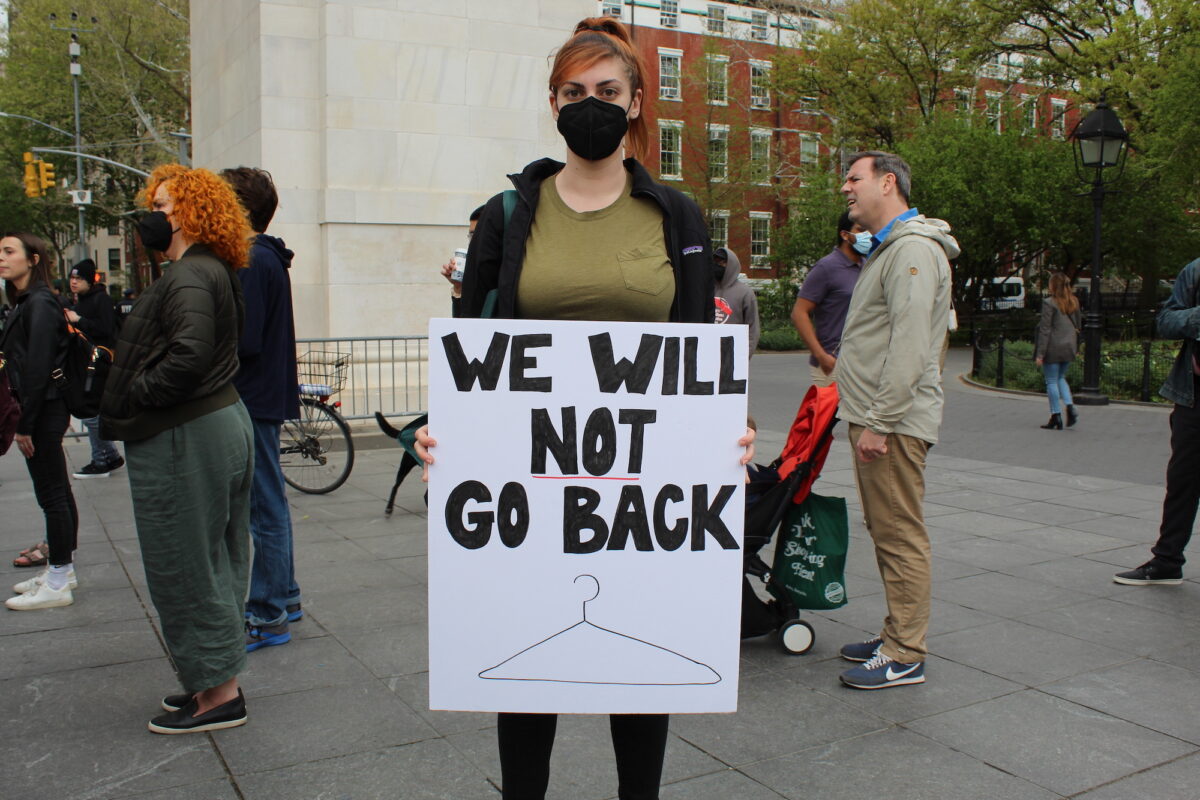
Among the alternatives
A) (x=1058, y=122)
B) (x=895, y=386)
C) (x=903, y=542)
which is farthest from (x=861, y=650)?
(x=1058, y=122)

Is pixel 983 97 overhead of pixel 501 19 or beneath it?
overhead

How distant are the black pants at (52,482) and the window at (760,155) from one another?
36.1 meters

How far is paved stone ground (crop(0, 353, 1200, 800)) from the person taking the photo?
3318mm

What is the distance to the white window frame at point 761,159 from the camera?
39469mm

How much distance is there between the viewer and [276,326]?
187 inches

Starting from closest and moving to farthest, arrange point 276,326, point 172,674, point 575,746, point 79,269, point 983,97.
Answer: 1. point 575,746
2. point 172,674
3. point 276,326
4. point 79,269
5. point 983,97

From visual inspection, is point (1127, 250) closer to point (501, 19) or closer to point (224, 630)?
point (501, 19)

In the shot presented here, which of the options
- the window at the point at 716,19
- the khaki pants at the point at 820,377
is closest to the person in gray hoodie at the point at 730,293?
the khaki pants at the point at 820,377

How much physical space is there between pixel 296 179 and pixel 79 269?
2706 mm

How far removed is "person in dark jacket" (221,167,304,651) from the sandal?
7.02ft

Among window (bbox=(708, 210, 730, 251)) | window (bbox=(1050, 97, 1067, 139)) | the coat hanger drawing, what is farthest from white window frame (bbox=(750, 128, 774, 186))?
the coat hanger drawing

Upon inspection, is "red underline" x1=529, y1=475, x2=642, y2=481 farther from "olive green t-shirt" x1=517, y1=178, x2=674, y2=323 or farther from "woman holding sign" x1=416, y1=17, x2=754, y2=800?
"olive green t-shirt" x1=517, y1=178, x2=674, y2=323

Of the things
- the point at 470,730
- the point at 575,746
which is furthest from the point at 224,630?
the point at 575,746

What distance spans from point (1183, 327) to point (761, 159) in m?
36.1
